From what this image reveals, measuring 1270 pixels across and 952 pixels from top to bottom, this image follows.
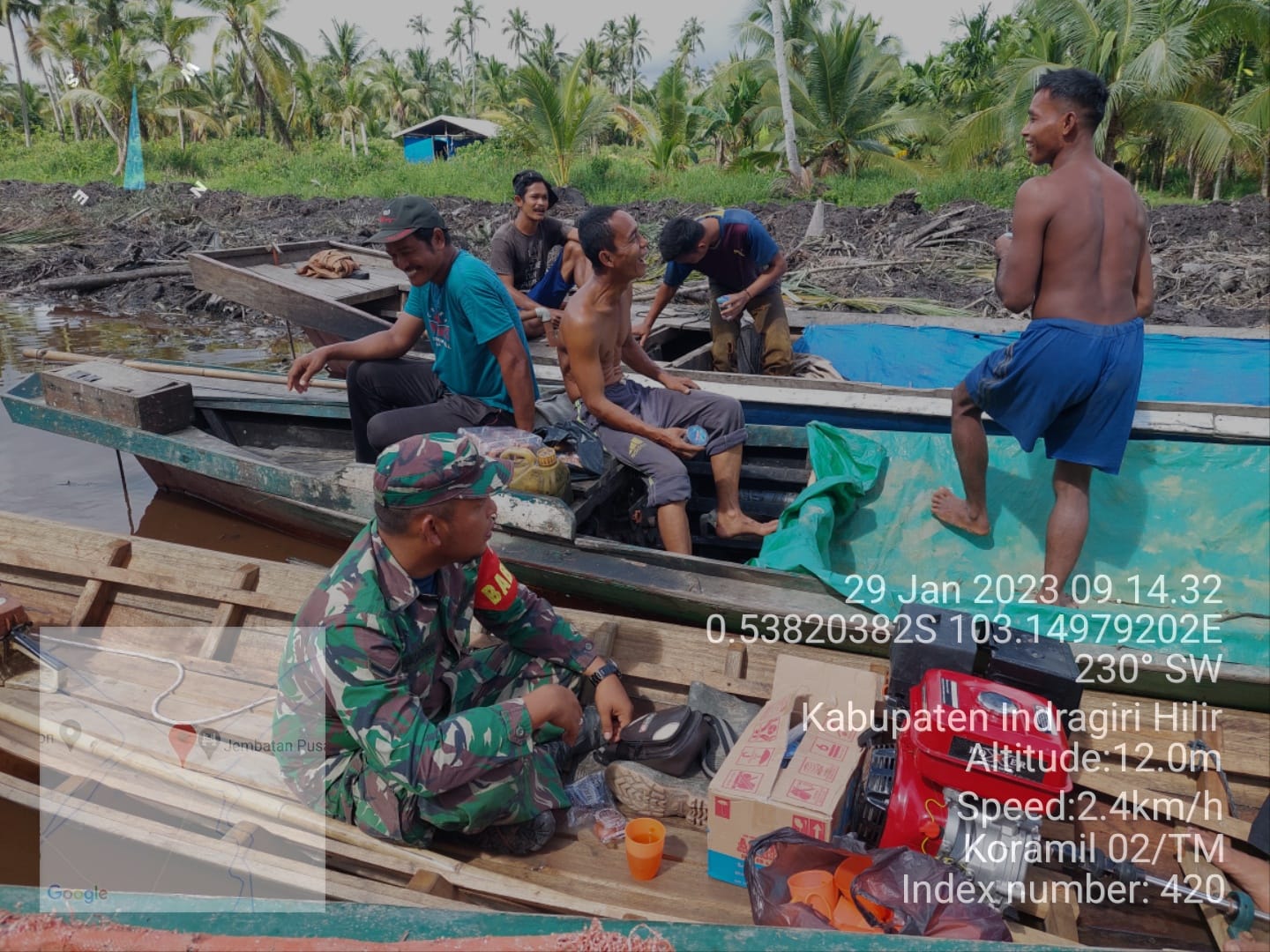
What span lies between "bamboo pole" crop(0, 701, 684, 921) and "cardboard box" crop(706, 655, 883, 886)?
0.28 m

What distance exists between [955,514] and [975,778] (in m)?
2.00

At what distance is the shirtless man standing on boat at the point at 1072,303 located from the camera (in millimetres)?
3227

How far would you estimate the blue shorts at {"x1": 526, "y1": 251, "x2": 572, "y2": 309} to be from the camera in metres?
6.07

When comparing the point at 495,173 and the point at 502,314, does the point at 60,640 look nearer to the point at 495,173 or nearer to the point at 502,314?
the point at 502,314

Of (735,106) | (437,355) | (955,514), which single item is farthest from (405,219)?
(735,106)

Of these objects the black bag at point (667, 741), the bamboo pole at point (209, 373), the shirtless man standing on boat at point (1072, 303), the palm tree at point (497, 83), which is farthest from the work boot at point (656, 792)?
the palm tree at point (497, 83)

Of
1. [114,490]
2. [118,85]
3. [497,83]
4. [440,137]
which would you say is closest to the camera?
[114,490]

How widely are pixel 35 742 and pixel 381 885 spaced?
58.1 inches

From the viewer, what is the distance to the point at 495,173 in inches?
883

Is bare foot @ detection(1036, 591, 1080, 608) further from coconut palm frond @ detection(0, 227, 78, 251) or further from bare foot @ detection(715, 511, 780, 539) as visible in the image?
coconut palm frond @ detection(0, 227, 78, 251)

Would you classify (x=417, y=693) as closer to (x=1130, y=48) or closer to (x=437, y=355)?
(x=437, y=355)

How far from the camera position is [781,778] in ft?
7.91

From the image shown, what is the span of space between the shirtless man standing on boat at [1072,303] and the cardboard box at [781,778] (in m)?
1.29

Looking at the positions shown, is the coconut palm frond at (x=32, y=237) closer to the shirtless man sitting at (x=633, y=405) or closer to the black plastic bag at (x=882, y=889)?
the shirtless man sitting at (x=633, y=405)
